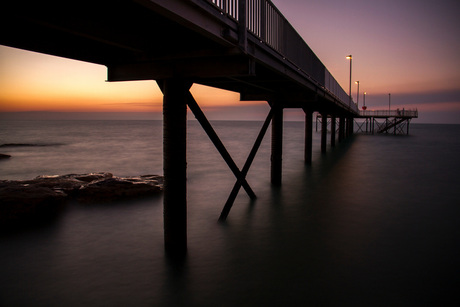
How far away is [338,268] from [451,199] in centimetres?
889

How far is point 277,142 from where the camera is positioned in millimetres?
13047

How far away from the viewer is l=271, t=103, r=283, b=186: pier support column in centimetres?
1252

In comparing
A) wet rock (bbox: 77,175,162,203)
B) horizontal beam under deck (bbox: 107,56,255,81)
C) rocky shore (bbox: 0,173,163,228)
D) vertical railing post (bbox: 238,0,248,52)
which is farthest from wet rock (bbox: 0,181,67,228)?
vertical railing post (bbox: 238,0,248,52)

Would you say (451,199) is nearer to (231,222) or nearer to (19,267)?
(231,222)

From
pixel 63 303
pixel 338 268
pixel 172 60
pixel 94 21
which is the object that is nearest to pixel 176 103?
pixel 172 60

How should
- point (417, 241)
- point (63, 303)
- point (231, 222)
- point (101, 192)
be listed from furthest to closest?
point (101, 192) < point (231, 222) < point (417, 241) < point (63, 303)

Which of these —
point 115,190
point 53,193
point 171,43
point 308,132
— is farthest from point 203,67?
point 308,132

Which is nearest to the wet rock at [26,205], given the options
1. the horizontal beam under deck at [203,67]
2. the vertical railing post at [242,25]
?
the horizontal beam under deck at [203,67]

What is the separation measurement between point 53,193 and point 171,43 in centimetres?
760

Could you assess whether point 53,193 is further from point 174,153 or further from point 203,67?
point 203,67

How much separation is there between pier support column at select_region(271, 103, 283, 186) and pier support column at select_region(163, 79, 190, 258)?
649 cm

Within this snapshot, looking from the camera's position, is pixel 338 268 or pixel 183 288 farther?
pixel 338 268

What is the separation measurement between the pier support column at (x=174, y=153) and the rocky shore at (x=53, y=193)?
535 cm

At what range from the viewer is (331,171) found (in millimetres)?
19281
